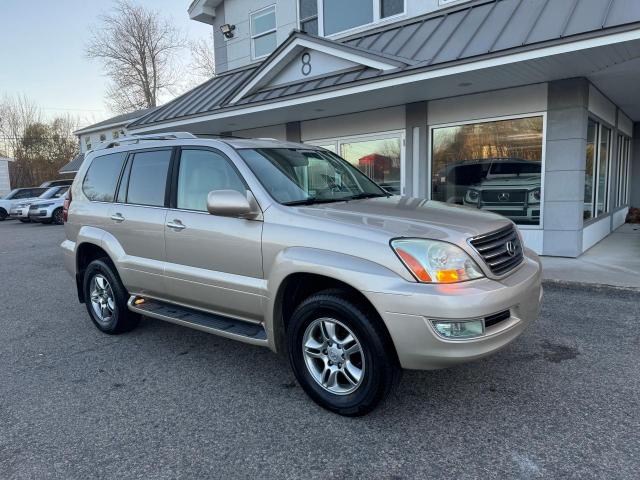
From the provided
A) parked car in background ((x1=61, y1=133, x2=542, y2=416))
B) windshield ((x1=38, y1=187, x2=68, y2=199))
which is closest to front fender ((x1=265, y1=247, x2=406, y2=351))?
parked car in background ((x1=61, y1=133, x2=542, y2=416))

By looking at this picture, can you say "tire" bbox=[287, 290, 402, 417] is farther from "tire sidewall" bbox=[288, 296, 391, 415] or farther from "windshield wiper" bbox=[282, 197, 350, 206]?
"windshield wiper" bbox=[282, 197, 350, 206]

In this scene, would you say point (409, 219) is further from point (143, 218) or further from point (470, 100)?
point (470, 100)

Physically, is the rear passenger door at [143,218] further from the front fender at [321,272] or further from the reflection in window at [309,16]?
the reflection in window at [309,16]

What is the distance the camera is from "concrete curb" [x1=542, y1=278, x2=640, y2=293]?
564cm

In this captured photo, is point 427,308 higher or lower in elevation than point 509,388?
higher

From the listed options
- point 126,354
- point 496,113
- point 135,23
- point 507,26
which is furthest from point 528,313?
point 135,23

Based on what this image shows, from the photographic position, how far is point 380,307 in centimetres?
275

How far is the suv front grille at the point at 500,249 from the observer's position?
2.95 m

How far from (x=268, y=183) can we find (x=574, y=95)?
6.19 metres

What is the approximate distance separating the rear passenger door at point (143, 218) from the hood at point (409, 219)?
5.11 ft

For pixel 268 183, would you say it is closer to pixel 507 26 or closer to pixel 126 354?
pixel 126 354

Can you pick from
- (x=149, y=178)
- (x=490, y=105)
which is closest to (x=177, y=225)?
(x=149, y=178)


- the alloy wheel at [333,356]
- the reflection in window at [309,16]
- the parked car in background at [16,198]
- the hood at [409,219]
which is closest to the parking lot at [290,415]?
the alloy wheel at [333,356]

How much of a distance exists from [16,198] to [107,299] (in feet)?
76.5
